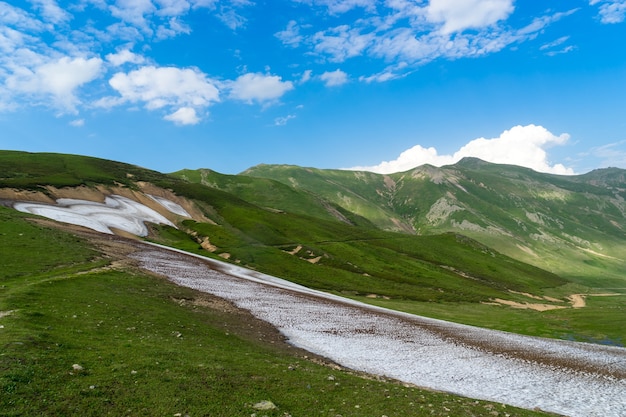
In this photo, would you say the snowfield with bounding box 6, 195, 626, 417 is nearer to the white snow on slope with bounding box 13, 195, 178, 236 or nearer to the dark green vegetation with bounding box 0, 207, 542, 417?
the dark green vegetation with bounding box 0, 207, 542, 417

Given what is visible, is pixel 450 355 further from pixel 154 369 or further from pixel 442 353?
pixel 154 369

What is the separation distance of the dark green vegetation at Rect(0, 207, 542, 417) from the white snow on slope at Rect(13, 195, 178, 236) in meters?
72.8

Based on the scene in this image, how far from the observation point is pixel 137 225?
125 m

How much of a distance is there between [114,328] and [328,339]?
2234 centimetres

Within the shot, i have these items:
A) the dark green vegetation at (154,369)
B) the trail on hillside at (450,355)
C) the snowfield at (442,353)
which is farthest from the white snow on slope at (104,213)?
the dark green vegetation at (154,369)

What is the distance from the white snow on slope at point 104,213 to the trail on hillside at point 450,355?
56.2 m

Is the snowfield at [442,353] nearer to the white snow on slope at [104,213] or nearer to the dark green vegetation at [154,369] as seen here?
the dark green vegetation at [154,369]

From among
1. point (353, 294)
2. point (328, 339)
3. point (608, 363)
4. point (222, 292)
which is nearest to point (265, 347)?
point (328, 339)

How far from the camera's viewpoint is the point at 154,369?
66.1 feet

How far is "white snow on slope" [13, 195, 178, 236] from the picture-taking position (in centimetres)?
10469

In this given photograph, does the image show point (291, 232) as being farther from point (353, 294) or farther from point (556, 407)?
point (556, 407)

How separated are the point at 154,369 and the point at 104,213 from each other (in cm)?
12375

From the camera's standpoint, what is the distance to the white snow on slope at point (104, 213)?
105 meters

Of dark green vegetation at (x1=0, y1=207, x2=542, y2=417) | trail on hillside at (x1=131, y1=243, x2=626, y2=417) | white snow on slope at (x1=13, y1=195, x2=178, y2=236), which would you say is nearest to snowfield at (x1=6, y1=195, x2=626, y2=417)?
trail on hillside at (x1=131, y1=243, x2=626, y2=417)
